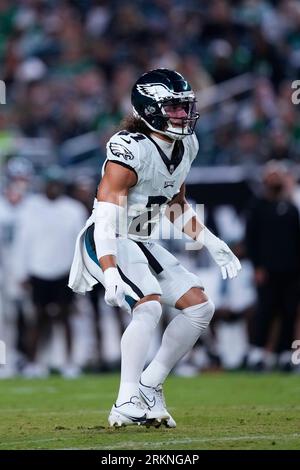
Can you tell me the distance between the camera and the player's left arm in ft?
22.1

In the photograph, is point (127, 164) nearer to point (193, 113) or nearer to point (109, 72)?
point (193, 113)

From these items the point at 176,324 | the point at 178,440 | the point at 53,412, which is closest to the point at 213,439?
the point at 178,440

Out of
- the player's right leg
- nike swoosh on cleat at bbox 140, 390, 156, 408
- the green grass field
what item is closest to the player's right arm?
the player's right leg

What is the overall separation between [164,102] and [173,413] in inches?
81.9

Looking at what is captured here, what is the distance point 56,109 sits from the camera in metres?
15.0

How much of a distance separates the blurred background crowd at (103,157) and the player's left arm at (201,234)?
9.72 feet

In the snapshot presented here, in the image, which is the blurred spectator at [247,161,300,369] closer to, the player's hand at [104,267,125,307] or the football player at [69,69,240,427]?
the football player at [69,69,240,427]

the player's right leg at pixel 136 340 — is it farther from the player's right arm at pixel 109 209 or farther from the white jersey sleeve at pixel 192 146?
the white jersey sleeve at pixel 192 146

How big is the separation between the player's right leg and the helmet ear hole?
760mm

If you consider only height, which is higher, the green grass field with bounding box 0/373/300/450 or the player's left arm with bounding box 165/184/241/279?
the player's left arm with bounding box 165/184/241/279

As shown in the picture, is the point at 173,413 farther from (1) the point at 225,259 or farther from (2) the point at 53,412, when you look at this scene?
(1) the point at 225,259

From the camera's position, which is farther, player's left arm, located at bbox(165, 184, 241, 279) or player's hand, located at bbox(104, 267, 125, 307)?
player's left arm, located at bbox(165, 184, 241, 279)
